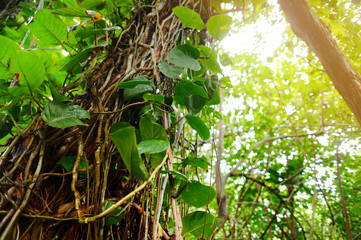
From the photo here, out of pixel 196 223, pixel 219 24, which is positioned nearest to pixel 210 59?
pixel 219 24

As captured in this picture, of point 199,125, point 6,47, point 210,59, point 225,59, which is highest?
point 225,59

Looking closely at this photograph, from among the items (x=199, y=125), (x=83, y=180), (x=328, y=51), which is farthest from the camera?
(x=328, y=51)

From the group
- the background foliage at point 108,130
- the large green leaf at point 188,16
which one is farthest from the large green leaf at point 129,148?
the large green leaf at point 188,16

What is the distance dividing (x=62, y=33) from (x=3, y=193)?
1.77ft

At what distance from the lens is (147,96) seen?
576mm

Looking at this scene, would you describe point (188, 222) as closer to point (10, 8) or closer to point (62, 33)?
point (62, 33)

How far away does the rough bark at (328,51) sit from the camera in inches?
34.9

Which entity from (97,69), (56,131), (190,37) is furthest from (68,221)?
(190,37)

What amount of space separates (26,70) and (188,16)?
1.64 feet

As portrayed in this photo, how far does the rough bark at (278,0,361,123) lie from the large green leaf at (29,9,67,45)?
1.07 meters

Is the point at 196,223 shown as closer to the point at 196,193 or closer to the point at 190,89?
the point at 196,193

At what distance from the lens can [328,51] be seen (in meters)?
0.96

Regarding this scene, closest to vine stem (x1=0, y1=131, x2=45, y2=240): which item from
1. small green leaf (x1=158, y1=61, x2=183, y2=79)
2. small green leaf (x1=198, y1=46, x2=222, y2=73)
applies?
small green leaf (x1=158, y1=61, x2=183, y2=79)

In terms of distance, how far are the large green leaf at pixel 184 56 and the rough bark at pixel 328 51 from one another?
0.74m
